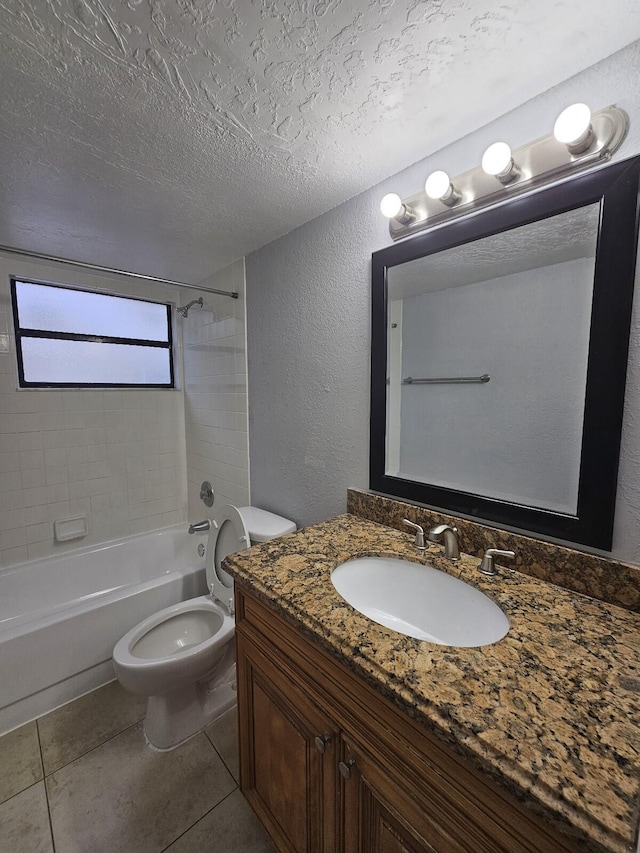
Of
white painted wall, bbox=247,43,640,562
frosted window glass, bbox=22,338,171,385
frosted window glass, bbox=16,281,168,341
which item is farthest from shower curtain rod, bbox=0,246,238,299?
frosted window glass, bbox=22,338,171,385

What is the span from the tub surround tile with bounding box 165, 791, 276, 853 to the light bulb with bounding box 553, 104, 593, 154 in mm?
2080

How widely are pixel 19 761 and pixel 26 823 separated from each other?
29cm

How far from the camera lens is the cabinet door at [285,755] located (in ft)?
2.51

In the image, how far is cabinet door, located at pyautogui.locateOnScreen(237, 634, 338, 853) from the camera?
0.76 meters

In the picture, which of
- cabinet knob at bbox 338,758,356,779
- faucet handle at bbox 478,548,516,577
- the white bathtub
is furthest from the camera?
the white bathtub

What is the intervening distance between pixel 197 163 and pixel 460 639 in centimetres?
163

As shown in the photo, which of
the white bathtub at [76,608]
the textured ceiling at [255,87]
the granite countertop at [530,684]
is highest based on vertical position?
the textured ceiling at [255,87]

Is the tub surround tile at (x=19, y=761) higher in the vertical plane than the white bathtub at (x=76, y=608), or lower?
lower

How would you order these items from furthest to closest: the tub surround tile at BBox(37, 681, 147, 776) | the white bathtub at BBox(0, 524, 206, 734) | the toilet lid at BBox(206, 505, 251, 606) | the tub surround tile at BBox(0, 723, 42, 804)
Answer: the toilet lid at BBox(206, 505, 251, 606) < the white bathtub at BBox(0, 524, 206, 734) < the tub surround tile at BBox(37, 681, 147, 776) < the tub surround tile at BBox(0, 723, 42, 804)

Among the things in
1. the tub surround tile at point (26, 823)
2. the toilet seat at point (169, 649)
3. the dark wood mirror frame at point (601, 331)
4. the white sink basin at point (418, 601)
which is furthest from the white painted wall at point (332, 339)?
the tub surround tile at point (26, 823)

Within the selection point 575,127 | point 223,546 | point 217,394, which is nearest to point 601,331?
point 575,127

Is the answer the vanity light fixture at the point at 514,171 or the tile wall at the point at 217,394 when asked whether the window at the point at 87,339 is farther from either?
the vanity light fixture at the point at 514,171

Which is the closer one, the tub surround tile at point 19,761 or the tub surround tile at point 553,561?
the tub surround tile at point 553,561

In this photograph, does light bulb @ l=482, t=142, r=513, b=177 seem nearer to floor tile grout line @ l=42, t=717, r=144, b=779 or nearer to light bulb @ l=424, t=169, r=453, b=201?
light bulb @ l=424, t=169, r=453, b=201
